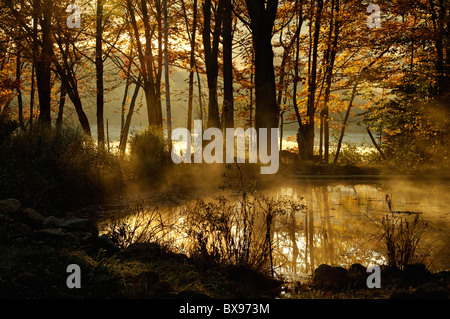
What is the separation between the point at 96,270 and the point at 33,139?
6.61 metres


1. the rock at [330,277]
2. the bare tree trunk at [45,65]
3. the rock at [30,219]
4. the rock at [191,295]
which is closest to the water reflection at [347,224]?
the rock at [330,277]

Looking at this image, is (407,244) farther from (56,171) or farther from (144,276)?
(56,171)

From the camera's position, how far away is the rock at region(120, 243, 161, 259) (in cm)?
548

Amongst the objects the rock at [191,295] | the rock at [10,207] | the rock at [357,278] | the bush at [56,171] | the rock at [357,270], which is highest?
the bush at [56,171]

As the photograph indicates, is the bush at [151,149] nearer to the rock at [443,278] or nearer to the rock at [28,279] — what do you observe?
the rock at [28,279]

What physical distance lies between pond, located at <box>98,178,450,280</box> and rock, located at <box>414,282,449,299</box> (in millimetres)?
1244

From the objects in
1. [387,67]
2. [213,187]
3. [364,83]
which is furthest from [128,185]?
[387,67]

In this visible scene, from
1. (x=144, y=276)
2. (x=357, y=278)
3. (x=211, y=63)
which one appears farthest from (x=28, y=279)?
(x=211, y=63)

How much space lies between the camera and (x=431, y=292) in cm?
393

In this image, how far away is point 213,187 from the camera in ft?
40.9

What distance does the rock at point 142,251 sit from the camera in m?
5.48

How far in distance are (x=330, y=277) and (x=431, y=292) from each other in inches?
48.5

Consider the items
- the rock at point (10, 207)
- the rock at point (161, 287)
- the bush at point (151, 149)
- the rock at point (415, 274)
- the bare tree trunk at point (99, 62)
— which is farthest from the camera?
the bare tree trunk at point (99, 62)

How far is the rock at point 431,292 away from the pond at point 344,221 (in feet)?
4.08
